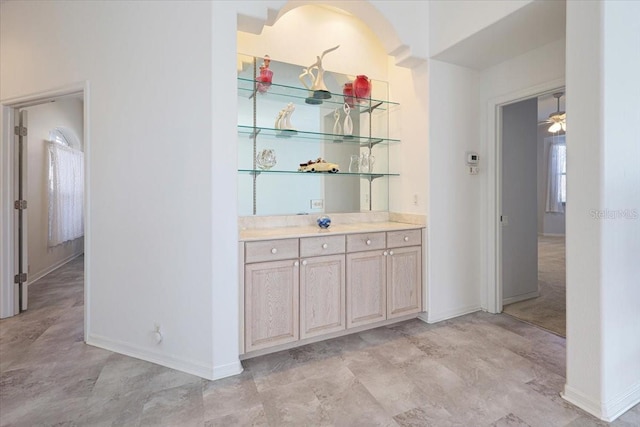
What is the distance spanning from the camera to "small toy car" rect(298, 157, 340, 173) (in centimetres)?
298

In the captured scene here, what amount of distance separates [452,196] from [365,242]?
1.10 m

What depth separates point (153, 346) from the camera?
231cm

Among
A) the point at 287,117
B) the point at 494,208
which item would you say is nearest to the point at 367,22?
the point at 287,117

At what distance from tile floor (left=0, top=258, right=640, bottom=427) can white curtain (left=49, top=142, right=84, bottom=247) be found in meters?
2.69

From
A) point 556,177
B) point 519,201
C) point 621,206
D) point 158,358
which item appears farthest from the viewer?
point 556,177

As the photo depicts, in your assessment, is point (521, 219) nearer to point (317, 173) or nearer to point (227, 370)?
point (317, 173)

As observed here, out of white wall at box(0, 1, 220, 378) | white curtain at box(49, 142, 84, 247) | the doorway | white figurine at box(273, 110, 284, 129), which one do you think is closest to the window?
white curtain at box(49, 142, 84, 247)

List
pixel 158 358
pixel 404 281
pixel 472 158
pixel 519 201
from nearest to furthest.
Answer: pixel 158 358, pixel 404 281, pixel 472 158, pixel 519 201

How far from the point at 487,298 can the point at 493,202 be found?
3.23 feet

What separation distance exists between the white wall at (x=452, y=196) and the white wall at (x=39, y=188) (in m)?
4.81

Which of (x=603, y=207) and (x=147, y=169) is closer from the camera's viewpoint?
(x=603, y=207)

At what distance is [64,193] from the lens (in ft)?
17.1

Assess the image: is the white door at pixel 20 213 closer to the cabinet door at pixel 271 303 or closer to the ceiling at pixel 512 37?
the cabinet door at pixel 271 303

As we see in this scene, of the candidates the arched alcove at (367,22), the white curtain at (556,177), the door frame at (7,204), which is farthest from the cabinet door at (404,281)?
the white curtain at (556,177)
